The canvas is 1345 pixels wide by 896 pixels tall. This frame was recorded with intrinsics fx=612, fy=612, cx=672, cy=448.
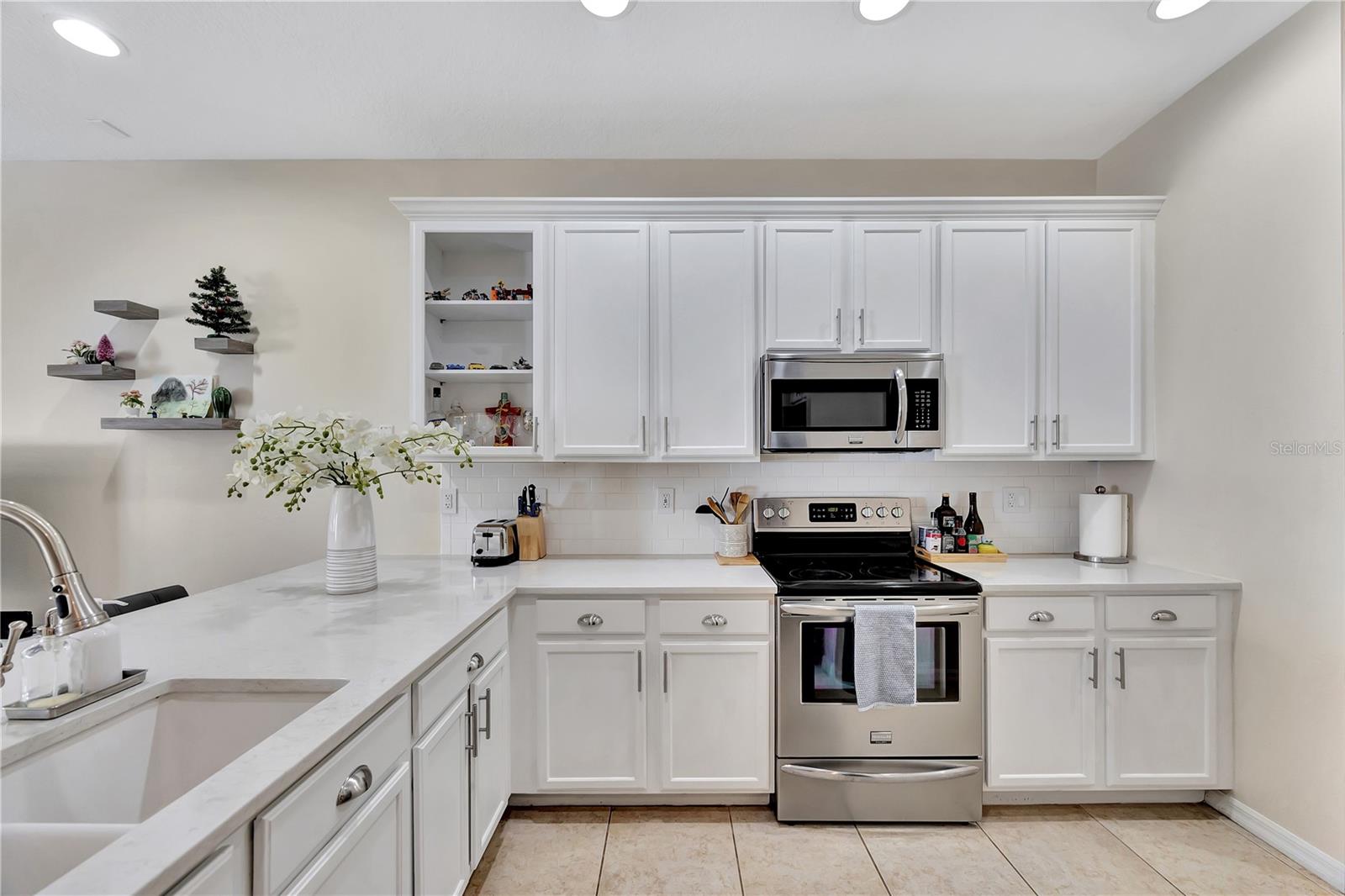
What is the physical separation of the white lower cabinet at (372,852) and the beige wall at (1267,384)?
273cm

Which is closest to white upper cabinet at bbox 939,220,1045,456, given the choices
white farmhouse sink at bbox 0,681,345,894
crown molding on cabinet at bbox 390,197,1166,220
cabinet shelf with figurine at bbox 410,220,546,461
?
crown molding on cabinet at bbox 390,197,1166,220

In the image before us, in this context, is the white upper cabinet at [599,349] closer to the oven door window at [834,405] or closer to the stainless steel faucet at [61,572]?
the oven door window at [834,405]

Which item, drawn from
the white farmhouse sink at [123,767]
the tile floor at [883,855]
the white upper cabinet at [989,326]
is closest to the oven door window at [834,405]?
the white upper cabinet at [989,326]

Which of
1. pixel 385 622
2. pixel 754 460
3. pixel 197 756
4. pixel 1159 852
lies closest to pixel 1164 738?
pixel 1159 852

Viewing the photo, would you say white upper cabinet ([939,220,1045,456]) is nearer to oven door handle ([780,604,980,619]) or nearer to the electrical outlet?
the electrical outlet

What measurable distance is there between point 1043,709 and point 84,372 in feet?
14.2

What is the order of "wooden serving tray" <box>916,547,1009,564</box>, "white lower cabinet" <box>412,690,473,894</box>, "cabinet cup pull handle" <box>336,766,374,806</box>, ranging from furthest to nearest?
"wooden serving tray" <box>916,547,1009,564</box> < "white lower cabinet" <box>412,690,473,894</box> < "cabinet cup pull handle" <box>336,766,374,806</box>

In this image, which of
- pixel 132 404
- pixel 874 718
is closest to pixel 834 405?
pixel 874 718

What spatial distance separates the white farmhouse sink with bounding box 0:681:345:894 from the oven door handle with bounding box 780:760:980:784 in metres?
1.72

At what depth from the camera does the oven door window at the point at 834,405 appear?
8.44ft

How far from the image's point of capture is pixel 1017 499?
293 centimetres

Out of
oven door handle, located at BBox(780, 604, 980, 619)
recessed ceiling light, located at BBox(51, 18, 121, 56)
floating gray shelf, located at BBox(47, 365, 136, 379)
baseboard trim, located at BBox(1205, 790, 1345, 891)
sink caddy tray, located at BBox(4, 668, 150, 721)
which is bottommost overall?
baseboard trim, located at BBox(1205, 790, 1345, 891)

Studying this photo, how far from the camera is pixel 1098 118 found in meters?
2.62

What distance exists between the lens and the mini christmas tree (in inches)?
111
